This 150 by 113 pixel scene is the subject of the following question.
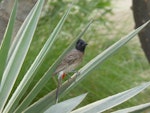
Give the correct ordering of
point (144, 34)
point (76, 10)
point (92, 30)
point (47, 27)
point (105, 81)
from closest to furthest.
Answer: point (144, 34), point (105, 81), point (47, 27), point (92, 30), point (76, 10)

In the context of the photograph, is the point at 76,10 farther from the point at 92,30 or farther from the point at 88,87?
the point at 88,87

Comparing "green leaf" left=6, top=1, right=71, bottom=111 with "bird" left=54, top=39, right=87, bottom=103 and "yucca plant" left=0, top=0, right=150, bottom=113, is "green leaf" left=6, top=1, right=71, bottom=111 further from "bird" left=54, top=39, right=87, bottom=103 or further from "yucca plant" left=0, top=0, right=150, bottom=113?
"bird" left=54, top=39, right=87, bottom=103

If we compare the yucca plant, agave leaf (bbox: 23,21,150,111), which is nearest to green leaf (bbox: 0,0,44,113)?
the yucca plant

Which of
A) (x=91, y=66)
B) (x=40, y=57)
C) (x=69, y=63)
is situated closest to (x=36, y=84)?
(x=40, y=57)

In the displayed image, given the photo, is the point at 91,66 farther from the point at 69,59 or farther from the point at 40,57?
the point at 69,59

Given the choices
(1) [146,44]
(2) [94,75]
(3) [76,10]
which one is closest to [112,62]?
(2) [94,75]

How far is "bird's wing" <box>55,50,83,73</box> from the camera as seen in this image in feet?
10.6

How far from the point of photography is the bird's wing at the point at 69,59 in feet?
10.6

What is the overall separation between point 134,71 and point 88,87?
101 cm

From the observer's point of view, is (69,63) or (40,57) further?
(69,63)

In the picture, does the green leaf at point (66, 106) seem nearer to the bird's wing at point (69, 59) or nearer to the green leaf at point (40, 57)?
the green leaf at point (40, 57)

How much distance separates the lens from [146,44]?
4898 millimetres

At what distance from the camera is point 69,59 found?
3.37 meters

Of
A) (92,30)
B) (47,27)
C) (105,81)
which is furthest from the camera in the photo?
(92,30)
